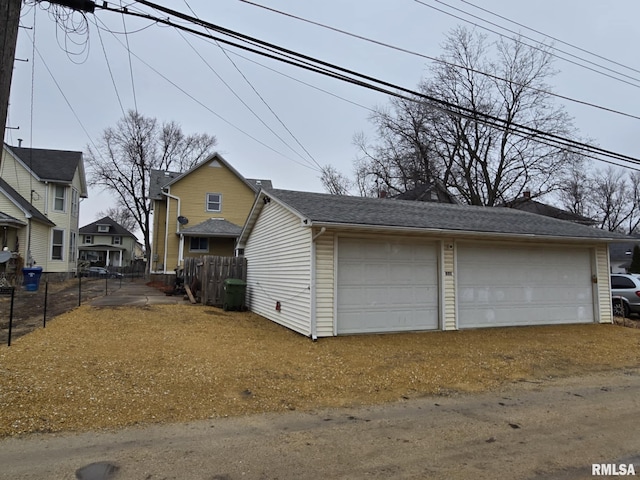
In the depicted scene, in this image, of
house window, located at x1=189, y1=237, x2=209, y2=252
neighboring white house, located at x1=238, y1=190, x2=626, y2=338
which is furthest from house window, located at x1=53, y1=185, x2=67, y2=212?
neighboring white house, located at x1=238, y1=190, x2=626, y2=338

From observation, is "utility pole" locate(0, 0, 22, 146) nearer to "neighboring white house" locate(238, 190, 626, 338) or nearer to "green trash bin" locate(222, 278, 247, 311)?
"neighboring white house" locate(238, 190, 626, 338)

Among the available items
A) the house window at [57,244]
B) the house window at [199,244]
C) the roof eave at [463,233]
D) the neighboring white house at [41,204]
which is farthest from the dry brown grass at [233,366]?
the house window at [57,244]

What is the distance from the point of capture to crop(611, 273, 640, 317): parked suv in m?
14.9

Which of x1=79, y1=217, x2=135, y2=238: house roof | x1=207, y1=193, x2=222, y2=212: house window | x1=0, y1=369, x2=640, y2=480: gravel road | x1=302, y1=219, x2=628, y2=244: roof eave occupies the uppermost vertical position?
x1=79, y1=217, x2=135, y2=238: house roof

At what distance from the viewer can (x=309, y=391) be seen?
5953mm

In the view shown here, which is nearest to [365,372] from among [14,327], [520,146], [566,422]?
[566,422]

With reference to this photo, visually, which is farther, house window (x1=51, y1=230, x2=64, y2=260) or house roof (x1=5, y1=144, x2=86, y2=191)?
house window (x1=51, y1=230, x2=64, y2=260)

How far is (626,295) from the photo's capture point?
15047 mm

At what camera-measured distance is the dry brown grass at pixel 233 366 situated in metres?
5.07

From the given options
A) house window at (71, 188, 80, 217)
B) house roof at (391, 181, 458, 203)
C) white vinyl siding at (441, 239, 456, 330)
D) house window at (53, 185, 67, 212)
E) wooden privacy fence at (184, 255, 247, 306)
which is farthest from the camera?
house roof at (391, 181, 458, 203)

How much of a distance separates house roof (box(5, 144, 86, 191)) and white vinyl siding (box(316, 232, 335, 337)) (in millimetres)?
20224

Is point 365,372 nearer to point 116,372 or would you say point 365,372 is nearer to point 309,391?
point 309,391

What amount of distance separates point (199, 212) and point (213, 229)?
1898mm

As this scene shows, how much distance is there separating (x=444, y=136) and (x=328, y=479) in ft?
96.6
